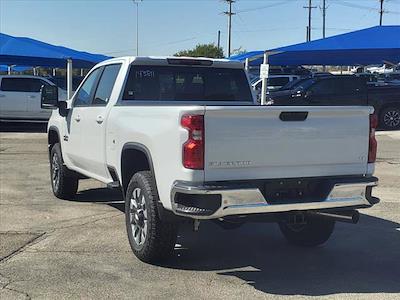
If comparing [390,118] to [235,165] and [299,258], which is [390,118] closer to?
[299,258]

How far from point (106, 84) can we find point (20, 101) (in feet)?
46.2

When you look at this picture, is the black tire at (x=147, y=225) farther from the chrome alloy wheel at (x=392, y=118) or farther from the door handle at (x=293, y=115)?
the chrome alloy wheel at (x=392, y=118)

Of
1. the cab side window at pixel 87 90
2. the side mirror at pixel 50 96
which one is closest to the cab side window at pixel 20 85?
the side mirror at pixel 50 96

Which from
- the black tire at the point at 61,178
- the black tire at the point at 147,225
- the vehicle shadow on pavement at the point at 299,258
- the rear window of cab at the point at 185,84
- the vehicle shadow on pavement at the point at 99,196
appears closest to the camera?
the vehicle shadow on pavement at the point at 299,258

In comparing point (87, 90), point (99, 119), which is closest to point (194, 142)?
point (99, 119)

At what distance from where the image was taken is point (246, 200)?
459cm

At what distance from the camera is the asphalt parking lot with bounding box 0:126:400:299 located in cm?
481

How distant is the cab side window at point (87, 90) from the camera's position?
716cm

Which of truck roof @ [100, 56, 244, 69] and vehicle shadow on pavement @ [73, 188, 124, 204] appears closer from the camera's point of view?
truck roof @ [100, 56, 244, 69]

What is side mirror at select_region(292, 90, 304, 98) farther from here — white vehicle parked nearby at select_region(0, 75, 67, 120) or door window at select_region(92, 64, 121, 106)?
door window at select_region(92, 64, 121, 106)

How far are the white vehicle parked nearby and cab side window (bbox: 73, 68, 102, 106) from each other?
42.2ft

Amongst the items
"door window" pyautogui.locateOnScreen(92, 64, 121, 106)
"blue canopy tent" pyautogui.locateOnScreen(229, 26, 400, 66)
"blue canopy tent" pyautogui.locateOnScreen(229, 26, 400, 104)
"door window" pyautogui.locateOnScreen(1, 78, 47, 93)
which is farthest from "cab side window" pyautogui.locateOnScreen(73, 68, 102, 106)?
"blue canopy tent" pyautogui.locateOnScreen(229, 26, 400, 66)

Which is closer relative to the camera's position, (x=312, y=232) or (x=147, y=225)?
(x=147, y=225)

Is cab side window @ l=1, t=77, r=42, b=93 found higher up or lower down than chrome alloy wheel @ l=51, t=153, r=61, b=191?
higher up
